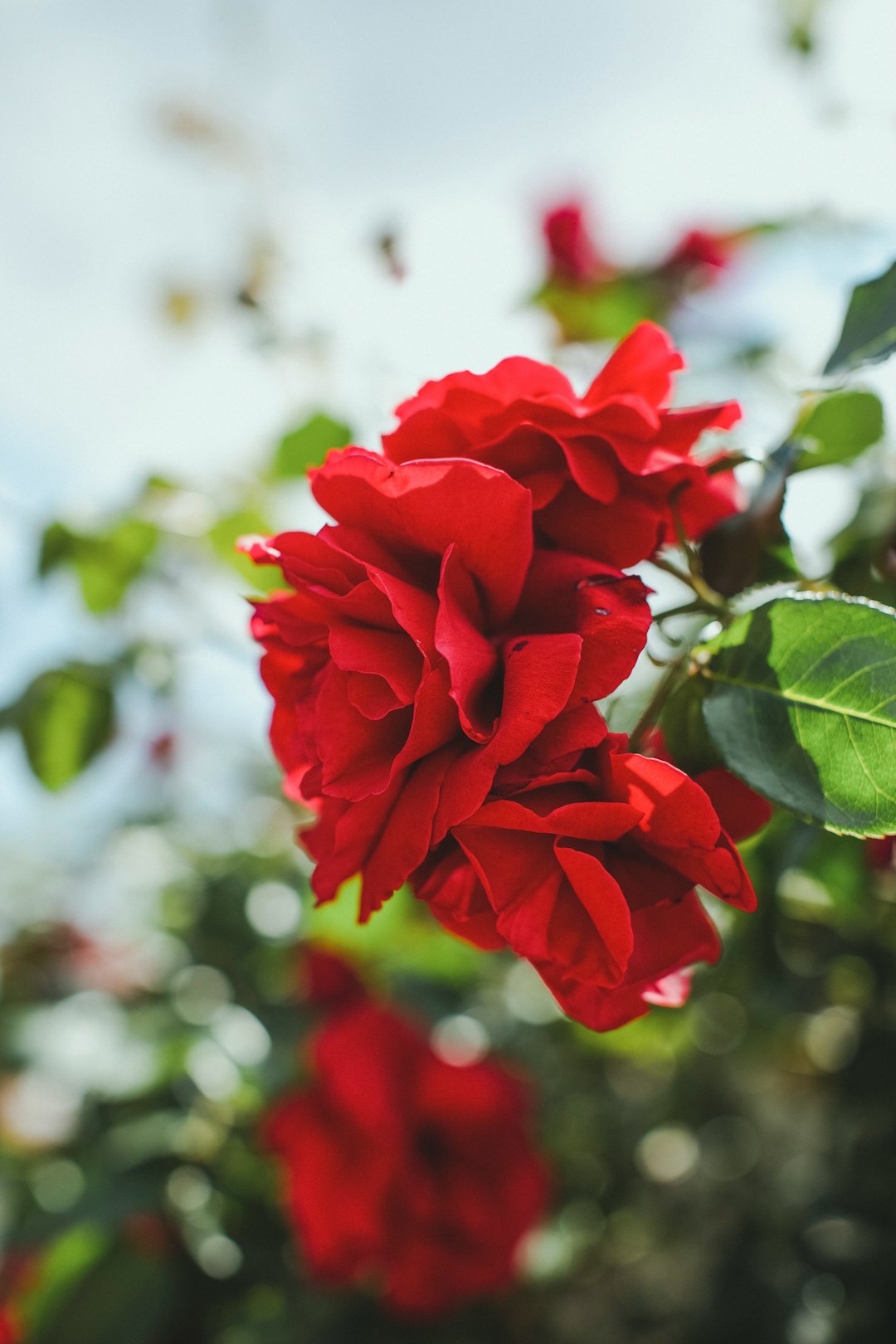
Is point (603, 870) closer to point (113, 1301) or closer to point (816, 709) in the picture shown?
point (816, 709)

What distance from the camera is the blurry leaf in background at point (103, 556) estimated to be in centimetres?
76

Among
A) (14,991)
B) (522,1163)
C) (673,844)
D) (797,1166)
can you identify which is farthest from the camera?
(14,991)

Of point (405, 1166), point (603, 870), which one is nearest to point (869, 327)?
point (603, 870)

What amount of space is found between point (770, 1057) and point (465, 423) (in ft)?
3.27

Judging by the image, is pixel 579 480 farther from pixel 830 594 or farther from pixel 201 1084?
pixel 201 1084

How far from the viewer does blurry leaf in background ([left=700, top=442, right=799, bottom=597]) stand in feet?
1.21

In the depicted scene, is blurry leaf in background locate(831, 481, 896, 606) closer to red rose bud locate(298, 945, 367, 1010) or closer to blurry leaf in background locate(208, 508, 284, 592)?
blurry leaf in background locate(208, 508, 284, 592)

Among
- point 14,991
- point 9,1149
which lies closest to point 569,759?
point 9,1149

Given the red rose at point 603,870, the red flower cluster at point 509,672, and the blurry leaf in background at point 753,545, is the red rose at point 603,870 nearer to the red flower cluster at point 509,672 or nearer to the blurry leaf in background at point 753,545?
the red flower cluster at point 509,672

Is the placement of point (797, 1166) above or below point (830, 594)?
below

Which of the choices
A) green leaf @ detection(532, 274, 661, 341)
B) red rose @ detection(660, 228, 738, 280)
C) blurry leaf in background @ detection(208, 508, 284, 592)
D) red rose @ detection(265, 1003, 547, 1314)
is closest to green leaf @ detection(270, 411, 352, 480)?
blurry leaf in background @ detection(208, 508, 284, 592)

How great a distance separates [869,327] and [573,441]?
159 mm

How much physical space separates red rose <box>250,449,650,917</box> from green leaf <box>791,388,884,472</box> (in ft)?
0.52

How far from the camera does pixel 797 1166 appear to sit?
102 cm
